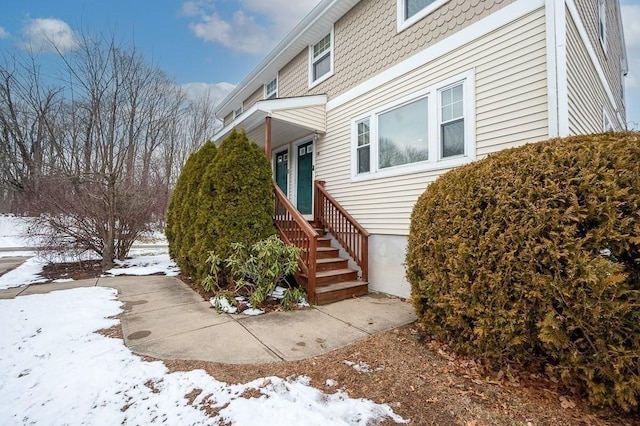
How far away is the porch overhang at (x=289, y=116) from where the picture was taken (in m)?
6.52

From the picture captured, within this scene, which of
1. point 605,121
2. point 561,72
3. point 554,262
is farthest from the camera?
point 605,121

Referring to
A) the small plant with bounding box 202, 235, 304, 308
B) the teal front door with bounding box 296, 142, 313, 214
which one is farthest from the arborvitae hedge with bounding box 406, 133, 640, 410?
the teal front door with bounding box 296, 142, 313, 214

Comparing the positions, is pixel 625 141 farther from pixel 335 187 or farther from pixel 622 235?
pixel 335 187

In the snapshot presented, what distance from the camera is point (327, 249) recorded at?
5887mm

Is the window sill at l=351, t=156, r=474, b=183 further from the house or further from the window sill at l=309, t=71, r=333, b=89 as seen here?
the window sill at l=309, t=71, r=333, b=89

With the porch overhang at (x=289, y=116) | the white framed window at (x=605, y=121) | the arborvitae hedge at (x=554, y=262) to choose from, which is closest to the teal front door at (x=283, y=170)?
the porch overhang at (x=289, y=116)

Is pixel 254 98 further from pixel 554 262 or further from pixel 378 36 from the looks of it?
pixel 554 262

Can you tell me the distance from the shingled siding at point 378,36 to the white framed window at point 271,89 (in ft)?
5.56

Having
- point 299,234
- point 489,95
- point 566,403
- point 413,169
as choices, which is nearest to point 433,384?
point 566,403

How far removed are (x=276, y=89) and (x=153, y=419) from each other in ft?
30.8

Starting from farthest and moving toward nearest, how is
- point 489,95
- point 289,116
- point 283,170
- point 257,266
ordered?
1. point 283,170
2. point 289,116
3. point 257,266
4. point 489,95

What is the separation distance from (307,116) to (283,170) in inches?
105

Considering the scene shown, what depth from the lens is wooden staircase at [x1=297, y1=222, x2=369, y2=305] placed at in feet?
15.6

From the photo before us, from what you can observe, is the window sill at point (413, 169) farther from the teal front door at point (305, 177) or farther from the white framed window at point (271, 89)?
the white framed window at point (271, 89)
